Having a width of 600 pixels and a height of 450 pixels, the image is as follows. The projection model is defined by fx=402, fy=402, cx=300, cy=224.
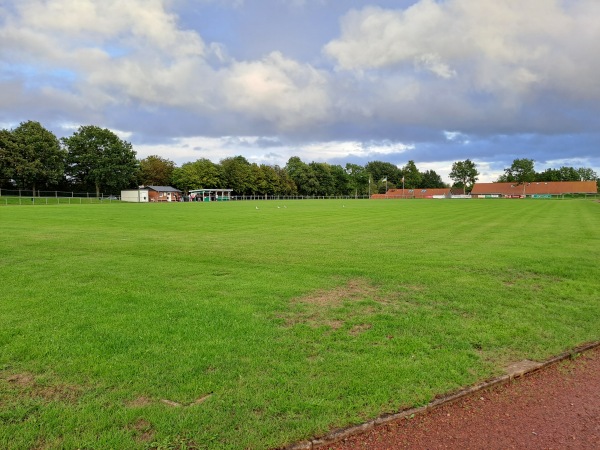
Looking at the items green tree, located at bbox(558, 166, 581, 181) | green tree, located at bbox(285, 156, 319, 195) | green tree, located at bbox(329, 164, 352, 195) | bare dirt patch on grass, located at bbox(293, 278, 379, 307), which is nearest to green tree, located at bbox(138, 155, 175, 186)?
green tree, located at bbox(285, 156, 319, 195)

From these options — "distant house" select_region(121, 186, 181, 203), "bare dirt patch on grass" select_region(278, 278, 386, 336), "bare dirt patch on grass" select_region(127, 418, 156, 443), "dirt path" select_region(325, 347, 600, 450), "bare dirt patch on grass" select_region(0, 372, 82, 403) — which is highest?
"distant house" select_region(121, 186, 181, 203)

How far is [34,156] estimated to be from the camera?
73.9 metres

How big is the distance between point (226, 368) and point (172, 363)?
0.67m

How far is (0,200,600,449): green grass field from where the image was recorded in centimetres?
371

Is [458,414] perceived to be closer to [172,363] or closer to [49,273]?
[172,363]

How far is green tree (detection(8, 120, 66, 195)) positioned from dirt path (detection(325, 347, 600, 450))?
268 feet

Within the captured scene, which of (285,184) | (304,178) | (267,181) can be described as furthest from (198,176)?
(304,178)

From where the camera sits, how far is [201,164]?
351ft

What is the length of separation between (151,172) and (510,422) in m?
110

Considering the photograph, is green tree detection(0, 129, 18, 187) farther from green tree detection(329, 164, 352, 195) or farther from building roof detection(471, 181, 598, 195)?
building roof detection(471, 181, 598, 195)

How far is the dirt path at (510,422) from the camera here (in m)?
3.54

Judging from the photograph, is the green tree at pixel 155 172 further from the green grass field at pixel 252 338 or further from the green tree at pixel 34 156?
the green grass field at pixel 252 338

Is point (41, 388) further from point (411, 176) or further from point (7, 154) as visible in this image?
point (411, 176)

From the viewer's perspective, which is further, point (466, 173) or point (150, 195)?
point (466, 173)
